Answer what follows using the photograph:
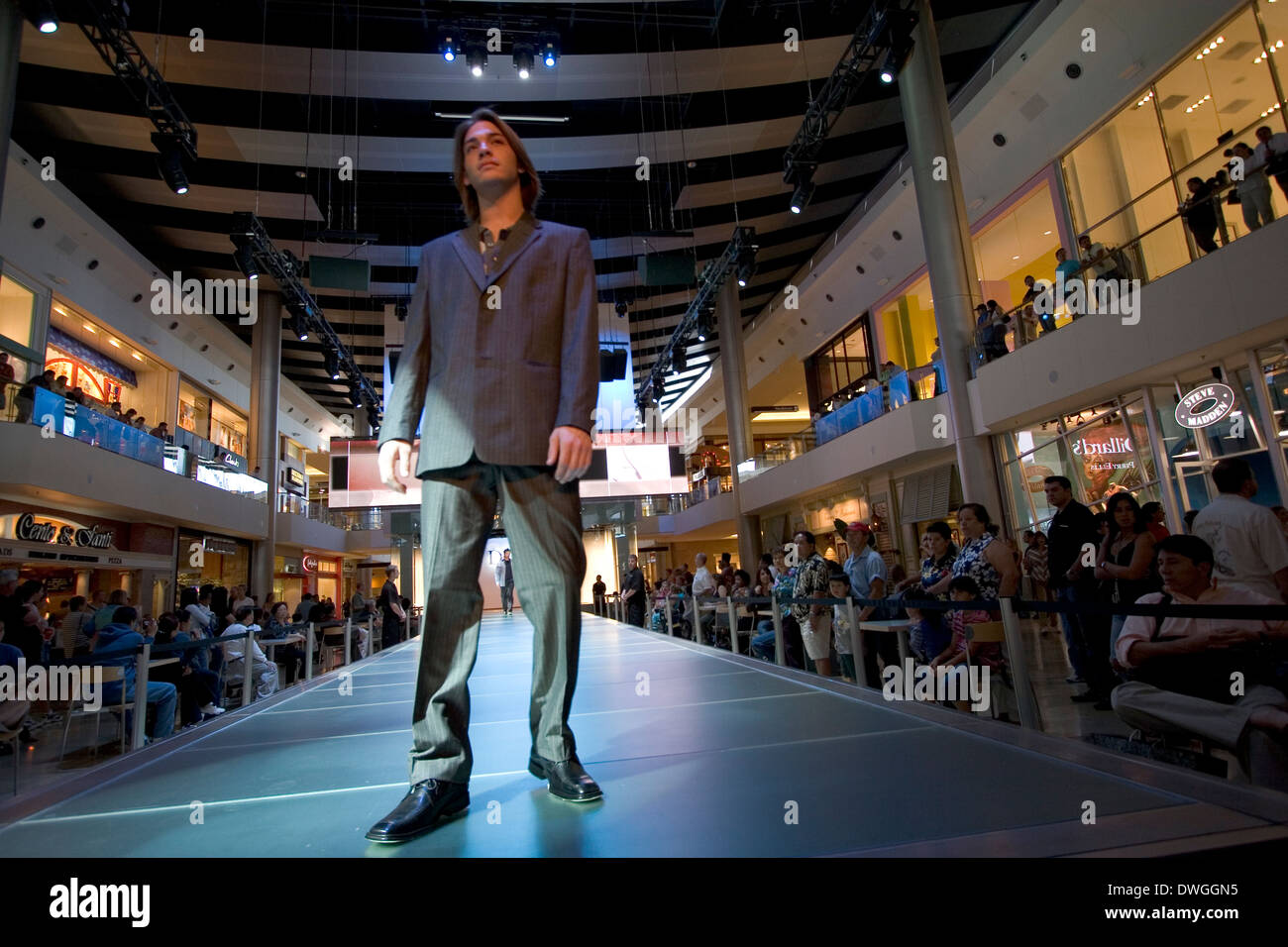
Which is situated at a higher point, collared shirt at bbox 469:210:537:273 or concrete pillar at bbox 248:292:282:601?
concrete pillar at bbox 248:292:282:601

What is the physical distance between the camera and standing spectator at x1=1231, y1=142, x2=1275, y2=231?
6.23 m

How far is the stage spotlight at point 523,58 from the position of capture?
32.1 ft

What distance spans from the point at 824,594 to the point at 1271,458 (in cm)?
537

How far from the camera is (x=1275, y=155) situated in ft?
20.3

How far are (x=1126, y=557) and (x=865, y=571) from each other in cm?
193

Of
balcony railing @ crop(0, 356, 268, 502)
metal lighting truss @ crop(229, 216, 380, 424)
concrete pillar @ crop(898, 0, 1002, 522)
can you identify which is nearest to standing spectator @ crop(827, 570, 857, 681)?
concrete pillar @ crop(898, 0, 1002, 522)

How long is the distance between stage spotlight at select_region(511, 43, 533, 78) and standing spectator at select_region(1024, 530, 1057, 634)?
9299mm

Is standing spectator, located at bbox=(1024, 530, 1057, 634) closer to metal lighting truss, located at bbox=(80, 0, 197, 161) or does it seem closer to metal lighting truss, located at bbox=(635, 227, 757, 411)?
metal lighting truss, located at bbox=(635, 227, 757, 411)

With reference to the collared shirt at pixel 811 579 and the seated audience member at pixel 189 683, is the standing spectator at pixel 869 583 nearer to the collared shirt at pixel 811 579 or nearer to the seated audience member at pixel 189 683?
the collared shirt at pixel 811 579

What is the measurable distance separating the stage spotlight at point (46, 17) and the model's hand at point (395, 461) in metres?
9.50

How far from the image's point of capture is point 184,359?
17.7 meters

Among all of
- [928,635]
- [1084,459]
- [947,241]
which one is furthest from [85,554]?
[1084,459]

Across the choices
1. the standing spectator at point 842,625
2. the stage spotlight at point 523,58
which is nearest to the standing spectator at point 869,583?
the standing spectator at point 842,625
